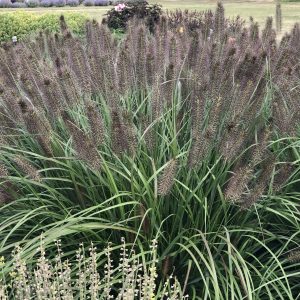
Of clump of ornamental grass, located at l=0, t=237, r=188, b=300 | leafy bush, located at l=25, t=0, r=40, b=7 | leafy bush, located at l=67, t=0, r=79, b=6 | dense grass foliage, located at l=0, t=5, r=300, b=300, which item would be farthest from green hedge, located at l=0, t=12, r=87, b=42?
leafy bush, located at l=67, t=0, r=79, b=6

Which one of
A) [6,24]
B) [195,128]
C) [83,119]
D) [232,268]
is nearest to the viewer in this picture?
[195,128]

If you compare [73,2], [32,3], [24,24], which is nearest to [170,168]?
[24,24]

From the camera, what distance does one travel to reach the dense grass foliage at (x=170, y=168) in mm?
2676

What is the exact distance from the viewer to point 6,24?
14188 mm

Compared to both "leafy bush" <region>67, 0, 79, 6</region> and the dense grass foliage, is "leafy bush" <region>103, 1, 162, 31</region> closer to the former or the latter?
the dense grass foliage

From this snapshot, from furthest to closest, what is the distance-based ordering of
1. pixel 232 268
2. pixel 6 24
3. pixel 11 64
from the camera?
1. pixel 6 24
2. pixel 11 64
3. pixel 232 268

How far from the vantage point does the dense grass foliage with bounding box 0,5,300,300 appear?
2.68 metres

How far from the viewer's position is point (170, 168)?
7.90 feet

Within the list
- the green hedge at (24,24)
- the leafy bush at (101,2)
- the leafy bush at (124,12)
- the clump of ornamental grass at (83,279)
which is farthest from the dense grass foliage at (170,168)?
the leafy bush at (101,2)

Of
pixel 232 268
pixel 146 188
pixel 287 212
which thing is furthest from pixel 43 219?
pixel 287 212

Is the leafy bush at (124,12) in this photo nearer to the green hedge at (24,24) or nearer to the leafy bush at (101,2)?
the green hedge at (24,24)

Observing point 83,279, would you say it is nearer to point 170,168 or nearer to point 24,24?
point 170,168

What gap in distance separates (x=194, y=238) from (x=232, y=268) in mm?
231

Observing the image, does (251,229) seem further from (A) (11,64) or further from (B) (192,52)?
(A) (11,64)
